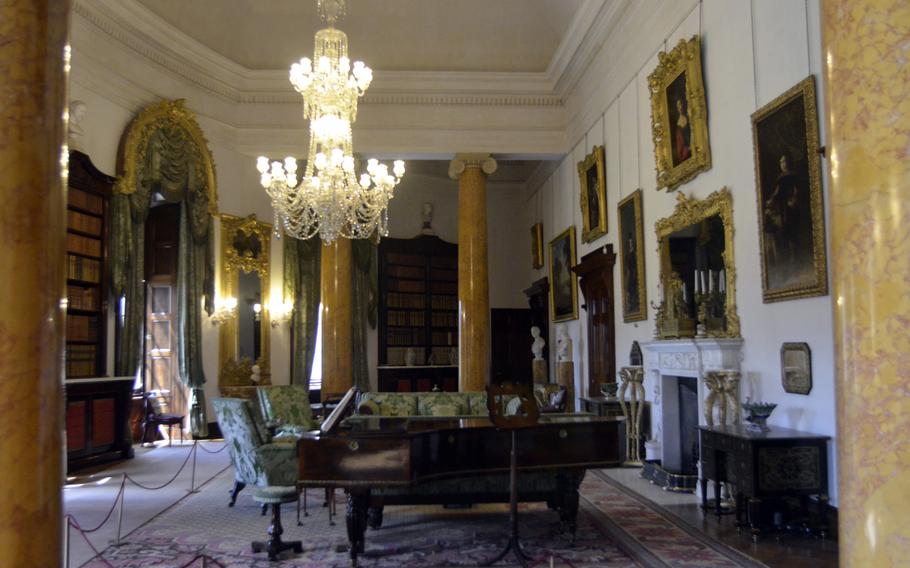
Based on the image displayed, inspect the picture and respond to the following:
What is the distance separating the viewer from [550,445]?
5.25 meters

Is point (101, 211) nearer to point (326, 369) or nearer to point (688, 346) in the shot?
point (326, 369)

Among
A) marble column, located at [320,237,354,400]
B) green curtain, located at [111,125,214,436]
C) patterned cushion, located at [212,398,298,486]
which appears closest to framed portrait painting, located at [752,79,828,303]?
patterned cushion, located at [212,398,298,486]

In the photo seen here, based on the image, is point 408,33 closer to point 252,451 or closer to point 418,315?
point 418,315

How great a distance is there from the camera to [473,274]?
13.2 metres

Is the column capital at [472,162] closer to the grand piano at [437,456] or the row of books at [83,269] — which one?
the row of books at [83,269]

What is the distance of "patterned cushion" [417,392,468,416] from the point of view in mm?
7644

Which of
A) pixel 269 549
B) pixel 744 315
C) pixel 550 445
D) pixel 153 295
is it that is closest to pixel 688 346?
pixel 744 315

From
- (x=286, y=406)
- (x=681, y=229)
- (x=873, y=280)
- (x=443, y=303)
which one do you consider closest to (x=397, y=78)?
(x=443, y=303)

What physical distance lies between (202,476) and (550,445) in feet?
16.9

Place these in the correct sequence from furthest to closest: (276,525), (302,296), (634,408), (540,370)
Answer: (302,296)
(540,370)
(634,408)
(276,525)

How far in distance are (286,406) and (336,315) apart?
5727mm

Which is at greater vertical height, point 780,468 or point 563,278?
point 563,278

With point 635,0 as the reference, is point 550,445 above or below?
below

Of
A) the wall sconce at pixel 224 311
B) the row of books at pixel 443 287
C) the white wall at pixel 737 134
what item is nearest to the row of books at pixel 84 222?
the wall sconce at pixel 224 311
